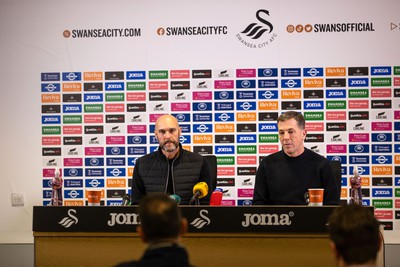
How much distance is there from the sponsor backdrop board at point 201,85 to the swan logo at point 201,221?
2.80 m

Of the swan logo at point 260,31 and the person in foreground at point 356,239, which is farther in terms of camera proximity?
the swan logo at point 260,31

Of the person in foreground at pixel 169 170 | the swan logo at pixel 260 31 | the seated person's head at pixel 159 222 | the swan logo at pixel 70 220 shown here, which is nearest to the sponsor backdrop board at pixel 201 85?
the swan logo at pixel 260 31

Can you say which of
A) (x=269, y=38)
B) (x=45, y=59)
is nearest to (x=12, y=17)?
(x=45, y=59)

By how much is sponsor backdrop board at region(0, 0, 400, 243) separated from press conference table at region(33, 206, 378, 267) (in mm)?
2788

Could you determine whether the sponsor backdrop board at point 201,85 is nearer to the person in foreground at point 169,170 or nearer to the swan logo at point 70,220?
the person in foreground at point 169,170

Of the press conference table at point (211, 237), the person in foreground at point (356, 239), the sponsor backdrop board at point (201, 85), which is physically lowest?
the press conference table at point (211, 237)

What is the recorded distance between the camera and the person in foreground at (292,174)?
398 cm

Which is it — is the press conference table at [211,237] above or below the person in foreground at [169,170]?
below

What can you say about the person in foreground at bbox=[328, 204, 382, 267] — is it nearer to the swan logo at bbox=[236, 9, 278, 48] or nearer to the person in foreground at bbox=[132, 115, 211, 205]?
the person in foreground at bbox=[132, 115, 211, 205]

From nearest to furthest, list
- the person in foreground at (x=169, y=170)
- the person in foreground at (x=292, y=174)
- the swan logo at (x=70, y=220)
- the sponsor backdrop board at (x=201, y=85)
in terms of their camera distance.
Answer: the swan logo at (x=70, y=220), the person in foreground at (x=292, y=174), the person in foreground at (x=169, y=170), the sponsor backdrop board at (x=201, y=85)

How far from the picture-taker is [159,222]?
1.83m

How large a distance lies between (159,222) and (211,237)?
1.45m

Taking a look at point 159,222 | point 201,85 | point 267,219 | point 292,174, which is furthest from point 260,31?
point 159,222

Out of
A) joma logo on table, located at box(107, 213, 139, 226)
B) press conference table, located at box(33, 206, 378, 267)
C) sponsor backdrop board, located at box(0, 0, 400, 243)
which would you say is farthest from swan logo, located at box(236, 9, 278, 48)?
joma logo on table, located at box(107, 213, 139, 226)
